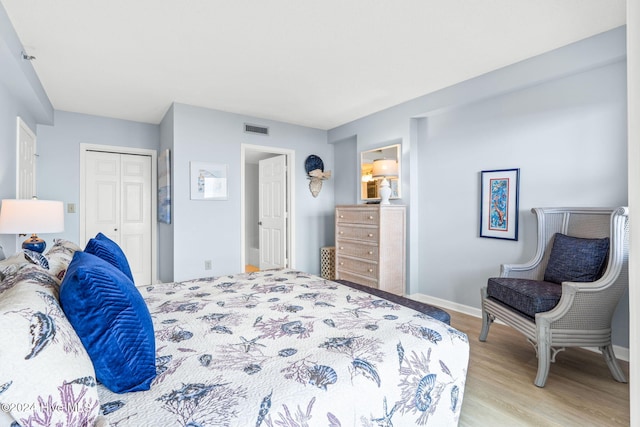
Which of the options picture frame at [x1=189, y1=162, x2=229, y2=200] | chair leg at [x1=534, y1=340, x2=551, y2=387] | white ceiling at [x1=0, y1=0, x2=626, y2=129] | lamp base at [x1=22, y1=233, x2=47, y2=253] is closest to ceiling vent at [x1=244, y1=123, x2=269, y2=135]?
picture frame at [x1=189, y1=162, x2=229, y2=200]

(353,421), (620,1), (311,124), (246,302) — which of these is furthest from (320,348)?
(311,124)

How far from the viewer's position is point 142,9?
206 centimetres

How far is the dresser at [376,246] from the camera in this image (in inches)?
147

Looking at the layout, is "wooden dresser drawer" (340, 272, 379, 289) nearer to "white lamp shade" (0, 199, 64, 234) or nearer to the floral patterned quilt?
the floral patterned quilt

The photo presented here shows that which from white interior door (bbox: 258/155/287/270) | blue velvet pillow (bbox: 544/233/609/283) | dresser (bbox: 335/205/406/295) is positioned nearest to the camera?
blue velvet pillow (bbox: 544/233/609/283)

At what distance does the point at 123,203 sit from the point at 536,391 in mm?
5106

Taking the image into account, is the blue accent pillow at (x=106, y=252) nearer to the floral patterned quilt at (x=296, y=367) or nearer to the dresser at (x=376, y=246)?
the floral patterned quilt at (x=296, y=367)

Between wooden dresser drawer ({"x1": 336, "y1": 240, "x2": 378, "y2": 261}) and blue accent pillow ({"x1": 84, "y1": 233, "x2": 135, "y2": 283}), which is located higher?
blue accent pillow ({"x1": 84, "y1": 233, "x2": 135, "y2": 283})

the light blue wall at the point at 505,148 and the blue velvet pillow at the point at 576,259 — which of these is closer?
the blue velvet pillow at the point at 576,259

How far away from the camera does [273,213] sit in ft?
16.8

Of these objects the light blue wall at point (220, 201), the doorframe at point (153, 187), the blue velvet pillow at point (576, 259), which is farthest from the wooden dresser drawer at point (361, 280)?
the doorframe at point (153, 187)

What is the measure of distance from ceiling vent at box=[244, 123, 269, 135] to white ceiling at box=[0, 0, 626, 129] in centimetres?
74

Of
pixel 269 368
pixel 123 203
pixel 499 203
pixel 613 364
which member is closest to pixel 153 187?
pixel 123 203

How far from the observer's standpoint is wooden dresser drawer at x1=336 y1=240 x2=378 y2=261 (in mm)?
3803
